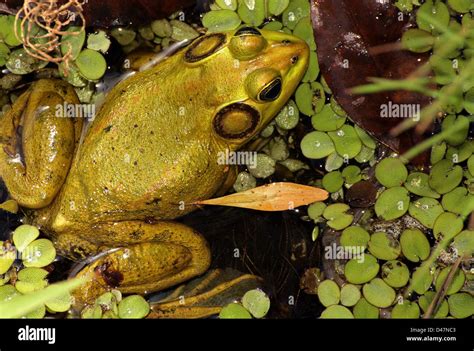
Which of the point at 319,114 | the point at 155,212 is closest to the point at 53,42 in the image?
the point at 155,212

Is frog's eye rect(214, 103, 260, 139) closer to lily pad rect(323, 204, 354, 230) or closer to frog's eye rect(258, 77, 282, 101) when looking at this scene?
frog's eye rect(258, 77, 282, 101)

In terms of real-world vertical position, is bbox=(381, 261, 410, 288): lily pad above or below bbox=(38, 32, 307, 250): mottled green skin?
below

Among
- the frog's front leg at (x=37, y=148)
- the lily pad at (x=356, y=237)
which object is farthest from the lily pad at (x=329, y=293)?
the frog's front leg at (x=37, y=148)

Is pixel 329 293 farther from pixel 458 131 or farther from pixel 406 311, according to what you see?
pixel 458 131

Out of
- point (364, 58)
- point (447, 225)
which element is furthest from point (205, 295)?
point (364, 58)

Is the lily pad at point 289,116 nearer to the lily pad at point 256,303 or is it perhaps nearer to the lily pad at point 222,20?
the lily pad at point 222,20

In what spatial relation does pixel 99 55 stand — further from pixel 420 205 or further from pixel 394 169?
pixel 420 205

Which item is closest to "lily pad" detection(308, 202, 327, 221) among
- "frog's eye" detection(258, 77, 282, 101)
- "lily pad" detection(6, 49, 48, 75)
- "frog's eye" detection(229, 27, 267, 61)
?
"frog's eye" detection(258, 77, 282, 101)
